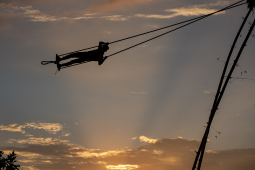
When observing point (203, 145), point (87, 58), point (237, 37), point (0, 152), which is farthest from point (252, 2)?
point (0, 152)

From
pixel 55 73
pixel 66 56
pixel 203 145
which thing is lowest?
pixel 203 145

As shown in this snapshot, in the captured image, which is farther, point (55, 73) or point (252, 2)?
point (55, 73)

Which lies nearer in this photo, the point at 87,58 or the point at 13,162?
the point at 87,58

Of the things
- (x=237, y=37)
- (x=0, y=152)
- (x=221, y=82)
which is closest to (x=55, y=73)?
(x=221, y=82)

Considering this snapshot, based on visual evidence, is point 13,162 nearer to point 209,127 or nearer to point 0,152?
point 0,152

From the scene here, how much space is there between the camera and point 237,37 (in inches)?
465

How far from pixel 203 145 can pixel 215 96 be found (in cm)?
237

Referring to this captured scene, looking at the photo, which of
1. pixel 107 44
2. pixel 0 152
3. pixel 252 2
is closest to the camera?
pixel 252 2

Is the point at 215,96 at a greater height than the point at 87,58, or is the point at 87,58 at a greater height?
the point at 87,58

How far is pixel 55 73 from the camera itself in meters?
13.4

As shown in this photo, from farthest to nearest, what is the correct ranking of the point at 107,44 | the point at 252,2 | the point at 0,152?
the point at 0,152 → the point at 107,44 → the point at 252,2

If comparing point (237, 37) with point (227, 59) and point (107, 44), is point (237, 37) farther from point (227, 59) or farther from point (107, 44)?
point (107, 44)

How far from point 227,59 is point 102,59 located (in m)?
6.15

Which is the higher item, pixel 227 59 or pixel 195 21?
pixel 195 21
